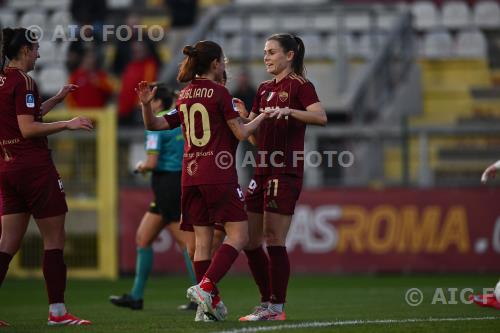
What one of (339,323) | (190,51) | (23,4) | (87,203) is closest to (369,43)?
(87,203)

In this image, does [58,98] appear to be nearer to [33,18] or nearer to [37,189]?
[37,189]

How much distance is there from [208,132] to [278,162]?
705mm

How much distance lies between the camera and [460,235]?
1523 centimetres

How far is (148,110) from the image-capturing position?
8.03m

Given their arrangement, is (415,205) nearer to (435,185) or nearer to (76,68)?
(435,185)

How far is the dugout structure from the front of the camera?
15109mm

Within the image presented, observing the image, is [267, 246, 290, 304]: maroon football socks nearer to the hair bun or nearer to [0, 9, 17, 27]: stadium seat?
the hair bun

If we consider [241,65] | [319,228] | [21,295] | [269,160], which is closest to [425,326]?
[269,160]

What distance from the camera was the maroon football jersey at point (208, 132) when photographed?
7898 mm

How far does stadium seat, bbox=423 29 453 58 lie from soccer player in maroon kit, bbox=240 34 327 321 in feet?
39.5

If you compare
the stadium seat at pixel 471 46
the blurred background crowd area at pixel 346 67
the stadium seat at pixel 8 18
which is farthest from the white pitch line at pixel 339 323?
the stadium seat at pixel 8 18

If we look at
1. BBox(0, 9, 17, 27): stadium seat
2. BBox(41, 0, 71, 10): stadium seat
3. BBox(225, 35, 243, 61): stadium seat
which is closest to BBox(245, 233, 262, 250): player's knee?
BBox(225, 35, 243, 61): stadium seat

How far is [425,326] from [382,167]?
26.1ft

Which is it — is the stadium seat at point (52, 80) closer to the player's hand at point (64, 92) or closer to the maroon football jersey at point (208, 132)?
the player's hand at point (64, 92)
